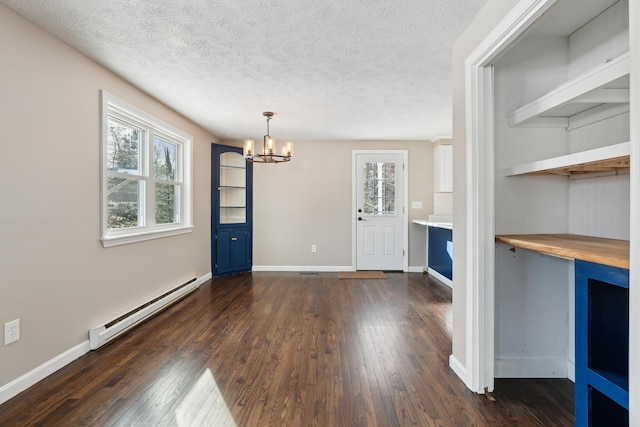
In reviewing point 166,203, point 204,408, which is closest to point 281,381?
point 204,408

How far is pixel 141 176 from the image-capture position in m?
3.30

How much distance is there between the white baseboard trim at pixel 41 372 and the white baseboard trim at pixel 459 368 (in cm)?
272

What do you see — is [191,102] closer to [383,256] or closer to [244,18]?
[244,18]

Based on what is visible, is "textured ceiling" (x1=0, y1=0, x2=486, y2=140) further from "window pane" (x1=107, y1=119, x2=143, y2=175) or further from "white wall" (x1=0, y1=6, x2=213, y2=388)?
"window pane" (x1=107, y1=119, x2=143, y2=175)

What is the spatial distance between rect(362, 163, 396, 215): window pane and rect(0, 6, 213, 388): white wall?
373 cm

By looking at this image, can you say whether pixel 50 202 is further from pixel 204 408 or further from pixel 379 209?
pixel 379 209

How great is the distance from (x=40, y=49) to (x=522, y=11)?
2870 mm

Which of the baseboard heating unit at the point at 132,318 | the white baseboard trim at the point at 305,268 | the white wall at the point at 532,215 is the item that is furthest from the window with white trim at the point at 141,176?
the white wall at the point at 532,215

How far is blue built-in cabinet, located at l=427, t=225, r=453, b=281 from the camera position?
171 inches

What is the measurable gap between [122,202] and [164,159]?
0.98 m

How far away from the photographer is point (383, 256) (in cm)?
549

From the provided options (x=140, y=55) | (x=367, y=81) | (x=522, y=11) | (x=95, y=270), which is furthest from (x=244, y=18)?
(x=95, y=270)

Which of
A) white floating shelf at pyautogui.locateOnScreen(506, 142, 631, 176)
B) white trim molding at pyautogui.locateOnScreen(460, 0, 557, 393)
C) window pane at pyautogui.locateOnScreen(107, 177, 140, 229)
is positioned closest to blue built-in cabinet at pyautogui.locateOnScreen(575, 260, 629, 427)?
white floating shelf at pyautogui.locateOnScreen(506, 142, 631, 176)

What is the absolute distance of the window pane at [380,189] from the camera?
5500 millimetres
